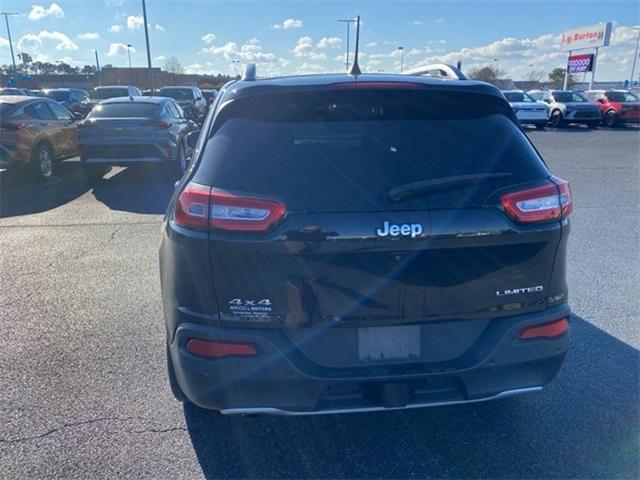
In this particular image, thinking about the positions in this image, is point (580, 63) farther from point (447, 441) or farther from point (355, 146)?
point (355, 146)

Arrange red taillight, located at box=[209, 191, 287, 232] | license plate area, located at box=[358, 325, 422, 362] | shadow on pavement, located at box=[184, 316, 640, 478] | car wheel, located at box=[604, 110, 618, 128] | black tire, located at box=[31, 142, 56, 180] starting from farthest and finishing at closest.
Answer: car wheel, located at box=[604, 110, 618, 128] → black tire, located at box=[31, 142, 56, 180] → shadow on pavement, located at box=[184, 316, 640, 478] → license plate area, located at box=[358, 325, 422, 362] → red taillight, located at box=[209, 191, 287, 232]

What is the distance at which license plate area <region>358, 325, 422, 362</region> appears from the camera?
218 centimetres

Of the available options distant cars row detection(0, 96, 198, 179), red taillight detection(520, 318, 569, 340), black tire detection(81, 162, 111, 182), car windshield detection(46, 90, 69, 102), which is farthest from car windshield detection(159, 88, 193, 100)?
red taillight detection(520, 318, 569, 340)

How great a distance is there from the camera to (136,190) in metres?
9.58

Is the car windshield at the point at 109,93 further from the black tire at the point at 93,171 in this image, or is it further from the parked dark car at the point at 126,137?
the parked dark car at the point at 126,137

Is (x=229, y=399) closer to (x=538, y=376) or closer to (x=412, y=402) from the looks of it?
(x=412, y=402)

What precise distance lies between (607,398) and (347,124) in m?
2.35

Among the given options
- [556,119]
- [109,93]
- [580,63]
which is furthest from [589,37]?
[109,93]

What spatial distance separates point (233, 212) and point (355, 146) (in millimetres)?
632

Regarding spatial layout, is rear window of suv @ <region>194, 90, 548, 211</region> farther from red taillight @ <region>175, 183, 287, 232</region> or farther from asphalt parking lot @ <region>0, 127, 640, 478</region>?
asphalt parking lot @ <region>0, 127, 640, 478</region>

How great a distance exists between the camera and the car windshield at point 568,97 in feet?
81.5

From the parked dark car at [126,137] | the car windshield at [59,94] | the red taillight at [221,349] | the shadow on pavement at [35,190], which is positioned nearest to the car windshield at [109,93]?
the car windshield at [59,94]

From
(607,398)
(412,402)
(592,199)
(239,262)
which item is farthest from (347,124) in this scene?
(592,199)

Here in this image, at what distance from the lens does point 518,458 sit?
2.56 metres
